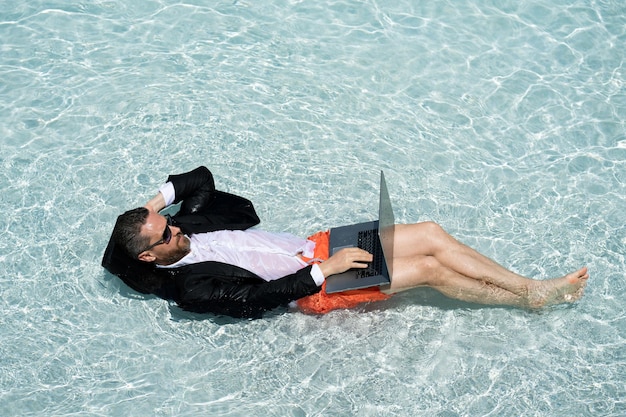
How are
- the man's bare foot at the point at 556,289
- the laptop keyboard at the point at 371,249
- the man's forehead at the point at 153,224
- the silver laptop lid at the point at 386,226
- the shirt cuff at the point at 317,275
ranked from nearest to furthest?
the man's forehead at the point at 153,224, the shirt cuff at the point at 317,275, the silver laptop lid at the point at 386,226, the laptop keyboard at the point at 371,249, the man's bare foot at the point at 556,289

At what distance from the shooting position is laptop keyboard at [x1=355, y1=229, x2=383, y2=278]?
629 cm

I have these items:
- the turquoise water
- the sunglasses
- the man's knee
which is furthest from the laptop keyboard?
the sunglasses

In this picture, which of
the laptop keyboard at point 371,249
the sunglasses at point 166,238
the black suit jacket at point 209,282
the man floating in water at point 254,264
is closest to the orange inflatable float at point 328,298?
the man floating in water at point 254,264

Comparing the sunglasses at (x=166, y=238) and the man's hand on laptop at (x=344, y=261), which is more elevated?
the sunglasses at (x=166, y=238)

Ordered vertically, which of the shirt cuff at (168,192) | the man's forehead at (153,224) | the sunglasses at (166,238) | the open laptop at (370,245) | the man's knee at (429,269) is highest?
the man's forehead at (153,224)

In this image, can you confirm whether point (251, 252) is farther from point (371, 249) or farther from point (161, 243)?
point (371, 249)

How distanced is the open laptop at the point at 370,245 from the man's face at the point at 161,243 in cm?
108

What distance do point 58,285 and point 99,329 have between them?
56cm

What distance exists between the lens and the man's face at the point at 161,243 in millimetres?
5973

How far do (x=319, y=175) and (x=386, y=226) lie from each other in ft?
5.17

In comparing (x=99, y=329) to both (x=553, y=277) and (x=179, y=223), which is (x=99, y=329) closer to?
(x=179, y=223)

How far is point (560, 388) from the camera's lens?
6312mm

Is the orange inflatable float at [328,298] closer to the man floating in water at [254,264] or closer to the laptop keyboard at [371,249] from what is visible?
the man floating in water at [254,264]

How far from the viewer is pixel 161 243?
602 centimetres
